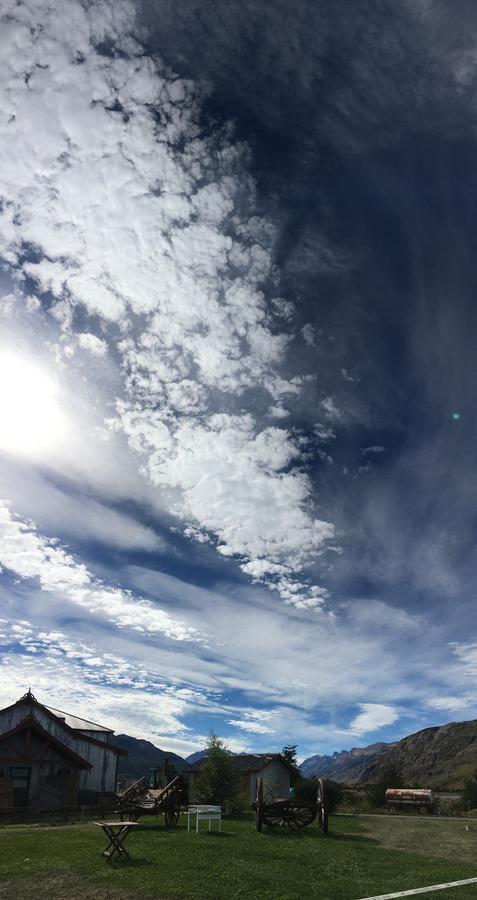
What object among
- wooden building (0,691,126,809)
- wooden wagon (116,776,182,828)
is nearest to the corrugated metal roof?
wooden building (0,691,126,809)

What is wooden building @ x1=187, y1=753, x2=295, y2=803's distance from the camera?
55000 millimetres

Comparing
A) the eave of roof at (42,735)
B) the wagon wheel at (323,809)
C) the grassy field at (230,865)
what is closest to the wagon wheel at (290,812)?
the wagon wheel at (323,809)

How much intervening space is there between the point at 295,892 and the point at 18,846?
37.7 ft

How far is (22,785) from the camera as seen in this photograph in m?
36.0

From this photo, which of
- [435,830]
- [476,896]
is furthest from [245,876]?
[435,830]

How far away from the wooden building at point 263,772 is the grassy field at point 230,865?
1290 inches

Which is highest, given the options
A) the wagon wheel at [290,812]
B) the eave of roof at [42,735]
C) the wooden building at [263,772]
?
the eave of roof at [42,735]

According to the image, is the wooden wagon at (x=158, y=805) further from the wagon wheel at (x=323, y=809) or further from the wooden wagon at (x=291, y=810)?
the wagon wheel at (x=323, y=809)

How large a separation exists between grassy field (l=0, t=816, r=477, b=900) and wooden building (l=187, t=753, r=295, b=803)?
32.8m

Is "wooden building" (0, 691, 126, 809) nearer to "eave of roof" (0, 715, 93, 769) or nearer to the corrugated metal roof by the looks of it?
"eave of roof" (0, 715, 93, 769)

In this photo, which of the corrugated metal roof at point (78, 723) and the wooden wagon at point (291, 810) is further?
the corrugated metal roof at point (78, 723)

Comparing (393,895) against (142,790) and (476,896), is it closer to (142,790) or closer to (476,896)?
(476,896)

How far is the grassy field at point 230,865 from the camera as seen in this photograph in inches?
510

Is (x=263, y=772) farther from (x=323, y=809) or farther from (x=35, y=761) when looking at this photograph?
(x=323, y=809)
